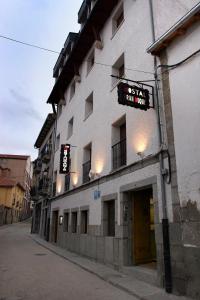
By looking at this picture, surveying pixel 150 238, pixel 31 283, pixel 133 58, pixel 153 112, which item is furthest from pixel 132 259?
pixel 133 58

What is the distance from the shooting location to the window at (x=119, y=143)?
1061 centimetres

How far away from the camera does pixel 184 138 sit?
22.9ft

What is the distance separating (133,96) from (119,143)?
2.82 meters

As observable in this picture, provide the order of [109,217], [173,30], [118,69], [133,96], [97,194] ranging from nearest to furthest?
[173,30] < [133,96] < [109,217] < [97,194] < [118,69]

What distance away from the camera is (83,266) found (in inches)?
402

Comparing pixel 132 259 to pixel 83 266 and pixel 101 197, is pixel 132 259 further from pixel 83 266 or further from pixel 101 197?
pixel 101 197

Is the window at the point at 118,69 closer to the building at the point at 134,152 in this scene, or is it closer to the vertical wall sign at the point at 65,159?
the building at the point at 134,152

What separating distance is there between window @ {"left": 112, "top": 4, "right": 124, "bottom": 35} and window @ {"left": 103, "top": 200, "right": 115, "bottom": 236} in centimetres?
794

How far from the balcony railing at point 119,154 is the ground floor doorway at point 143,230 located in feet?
4.56

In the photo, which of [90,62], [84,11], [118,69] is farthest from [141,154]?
[84,11]

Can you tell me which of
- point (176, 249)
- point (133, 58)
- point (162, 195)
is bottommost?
point (176, 249)

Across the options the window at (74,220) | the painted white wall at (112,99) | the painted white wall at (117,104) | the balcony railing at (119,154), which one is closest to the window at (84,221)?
the painted white wall at (117,104)

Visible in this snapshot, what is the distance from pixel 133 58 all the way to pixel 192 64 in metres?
3.76

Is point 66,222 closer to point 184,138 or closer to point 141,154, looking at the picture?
point 141,154
